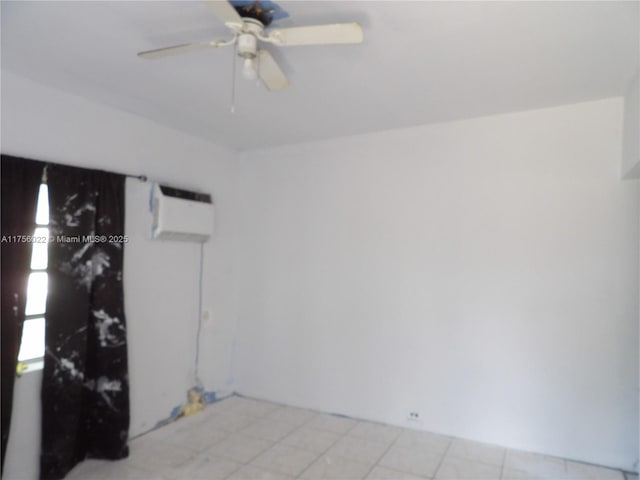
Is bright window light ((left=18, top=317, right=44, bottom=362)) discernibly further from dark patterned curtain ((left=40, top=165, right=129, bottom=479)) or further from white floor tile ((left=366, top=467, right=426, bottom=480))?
white floor tile ((left=366, top=467, right=426, bottom=480))

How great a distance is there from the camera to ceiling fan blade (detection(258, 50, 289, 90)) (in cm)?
179

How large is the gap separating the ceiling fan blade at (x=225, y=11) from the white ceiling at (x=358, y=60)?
309 millimetres

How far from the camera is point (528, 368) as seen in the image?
9.64 ft

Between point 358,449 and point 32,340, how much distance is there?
222 centimetres

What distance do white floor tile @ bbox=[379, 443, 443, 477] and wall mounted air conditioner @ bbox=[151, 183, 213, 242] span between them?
2236mm

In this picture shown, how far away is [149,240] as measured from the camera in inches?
129

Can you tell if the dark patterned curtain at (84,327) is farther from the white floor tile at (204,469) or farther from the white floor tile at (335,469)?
the white floor tile at (335,469)

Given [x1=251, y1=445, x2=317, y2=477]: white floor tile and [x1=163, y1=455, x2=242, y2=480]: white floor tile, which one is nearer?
[x1=163, y1=455, x2=242, y2=480]: white floor tile

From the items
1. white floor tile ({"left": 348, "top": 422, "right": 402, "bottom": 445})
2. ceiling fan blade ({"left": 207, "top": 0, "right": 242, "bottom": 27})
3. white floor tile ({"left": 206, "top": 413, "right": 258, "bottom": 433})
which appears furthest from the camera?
white floor tile ({"left": 206, "top": 413, "right": 258, "bottom": 433})

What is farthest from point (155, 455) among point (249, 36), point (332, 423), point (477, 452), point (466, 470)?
point (249, 36)

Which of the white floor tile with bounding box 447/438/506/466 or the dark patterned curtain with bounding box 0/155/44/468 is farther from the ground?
the dark patterned curtain with bounding box 0/155/44/468

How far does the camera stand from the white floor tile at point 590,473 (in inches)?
103

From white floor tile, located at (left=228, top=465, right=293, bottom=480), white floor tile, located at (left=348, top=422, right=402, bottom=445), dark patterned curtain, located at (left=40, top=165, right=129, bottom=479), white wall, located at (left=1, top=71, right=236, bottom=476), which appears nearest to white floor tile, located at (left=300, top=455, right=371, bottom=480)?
white floor tile, located at (left=228, top=465, right=293, bottom=480)

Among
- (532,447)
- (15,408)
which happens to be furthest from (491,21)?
(15,408)
